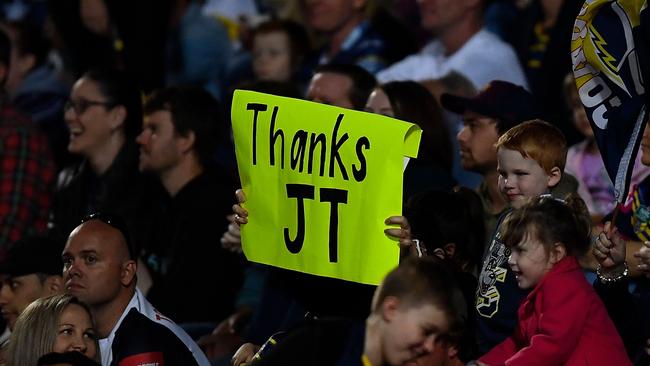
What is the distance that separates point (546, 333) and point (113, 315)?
2.07 meters

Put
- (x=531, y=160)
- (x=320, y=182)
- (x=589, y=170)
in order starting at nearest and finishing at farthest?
(x=320, y=182), (x=531, y=160), (x=589, y=170)

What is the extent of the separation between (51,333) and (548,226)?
2.00 m

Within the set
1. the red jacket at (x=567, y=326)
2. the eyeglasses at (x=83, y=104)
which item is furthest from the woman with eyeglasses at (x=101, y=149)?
the red jacket at (x=567, y=326)

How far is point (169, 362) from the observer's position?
6.41 m

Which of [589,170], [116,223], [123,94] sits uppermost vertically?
[123,94]

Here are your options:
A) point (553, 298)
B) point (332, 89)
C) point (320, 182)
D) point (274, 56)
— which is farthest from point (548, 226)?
point (274, 56)

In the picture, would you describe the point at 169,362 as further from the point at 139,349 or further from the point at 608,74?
the point at 608,74

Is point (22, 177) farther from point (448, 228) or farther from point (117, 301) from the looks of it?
point (448, 228)

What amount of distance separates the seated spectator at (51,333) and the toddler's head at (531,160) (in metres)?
1.77

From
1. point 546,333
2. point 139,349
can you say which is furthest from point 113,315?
point 546,333

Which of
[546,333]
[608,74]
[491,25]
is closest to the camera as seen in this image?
[546,333]

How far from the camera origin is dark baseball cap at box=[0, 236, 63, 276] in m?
7.79

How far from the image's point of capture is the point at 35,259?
7.81 metres

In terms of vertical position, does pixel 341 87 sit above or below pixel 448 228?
above
